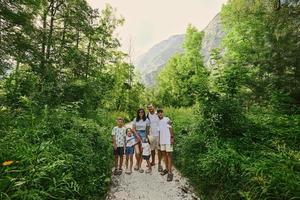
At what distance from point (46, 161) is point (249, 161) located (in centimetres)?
407

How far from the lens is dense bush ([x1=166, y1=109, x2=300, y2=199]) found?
190 inches

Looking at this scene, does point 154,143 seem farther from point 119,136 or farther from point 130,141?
point 119,136

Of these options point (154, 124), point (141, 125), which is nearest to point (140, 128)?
point (141, 125)

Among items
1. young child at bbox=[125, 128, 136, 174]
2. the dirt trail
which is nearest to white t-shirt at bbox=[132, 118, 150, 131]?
young child at bbox=[125, 128, 136, 174]

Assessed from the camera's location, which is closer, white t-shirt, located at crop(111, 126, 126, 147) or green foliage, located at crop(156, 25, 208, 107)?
white t-shirt, located at crop(111, 126, 126, 147)

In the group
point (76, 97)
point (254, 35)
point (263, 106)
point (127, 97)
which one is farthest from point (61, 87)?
point (127, 97)

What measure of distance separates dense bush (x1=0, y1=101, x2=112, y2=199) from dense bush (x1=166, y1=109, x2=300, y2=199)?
2.55 meters

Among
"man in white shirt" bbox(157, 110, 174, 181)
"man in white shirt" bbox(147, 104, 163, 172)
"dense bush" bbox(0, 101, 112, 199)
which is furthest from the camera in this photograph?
"man in white shirt" bbox(147, 104, 163, 172)

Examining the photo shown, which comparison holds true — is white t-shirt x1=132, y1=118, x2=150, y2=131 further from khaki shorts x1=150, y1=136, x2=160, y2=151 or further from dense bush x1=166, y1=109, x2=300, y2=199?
dense bush x1=166, y1=109, x2=300, y2=199

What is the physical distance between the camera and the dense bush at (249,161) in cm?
483

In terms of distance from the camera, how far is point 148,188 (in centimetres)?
723

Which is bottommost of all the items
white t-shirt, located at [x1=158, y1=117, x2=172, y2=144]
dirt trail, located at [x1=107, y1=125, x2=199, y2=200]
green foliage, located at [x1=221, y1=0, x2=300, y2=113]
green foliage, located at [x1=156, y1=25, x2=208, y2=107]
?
dirt trail, located at [x1=107, y1=125, x2=199, y2=200]

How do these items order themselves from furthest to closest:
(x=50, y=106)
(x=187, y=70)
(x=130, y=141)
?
(x=187, y=70)
(x=50, y=106)
(x=130, y=141)

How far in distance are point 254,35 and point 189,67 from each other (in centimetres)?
1286
